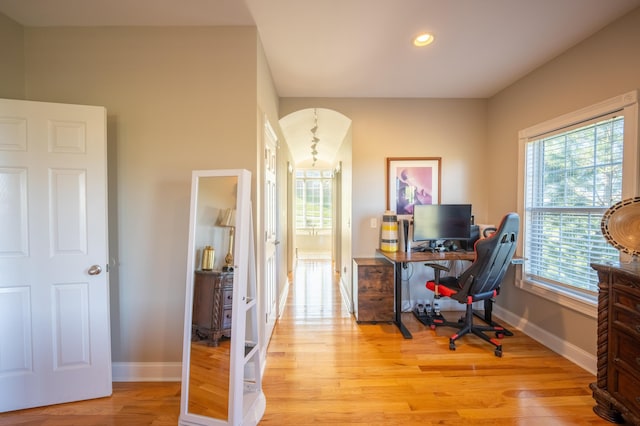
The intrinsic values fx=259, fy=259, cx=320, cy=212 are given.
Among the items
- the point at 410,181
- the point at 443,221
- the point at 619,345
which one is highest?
the point at 410,181

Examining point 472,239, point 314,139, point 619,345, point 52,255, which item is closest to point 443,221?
point 472,239

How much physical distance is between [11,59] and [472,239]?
444 centimetres

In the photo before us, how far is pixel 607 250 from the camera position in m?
2.02

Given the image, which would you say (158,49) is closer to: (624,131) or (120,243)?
(120,243)

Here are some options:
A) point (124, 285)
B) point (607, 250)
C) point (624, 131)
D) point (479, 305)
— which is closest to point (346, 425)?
point (124, 285)

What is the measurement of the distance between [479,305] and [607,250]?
1609mm

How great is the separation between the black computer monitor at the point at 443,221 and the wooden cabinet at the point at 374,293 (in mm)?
587

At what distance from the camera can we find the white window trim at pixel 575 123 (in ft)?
5.98

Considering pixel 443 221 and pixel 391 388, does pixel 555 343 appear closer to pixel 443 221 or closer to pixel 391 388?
pixel 443 221

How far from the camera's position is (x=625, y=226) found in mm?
1665

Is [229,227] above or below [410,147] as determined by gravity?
below

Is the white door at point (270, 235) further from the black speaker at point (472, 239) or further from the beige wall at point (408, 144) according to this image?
the black speaker at point (472, 239)

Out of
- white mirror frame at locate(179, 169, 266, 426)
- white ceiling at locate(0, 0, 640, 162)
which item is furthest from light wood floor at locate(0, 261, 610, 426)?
white ceiling at locate(0, 0, 640, 162)

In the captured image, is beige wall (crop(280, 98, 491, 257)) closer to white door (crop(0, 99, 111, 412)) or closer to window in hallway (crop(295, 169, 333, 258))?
white door (crop(0, 99, 111, 412))
